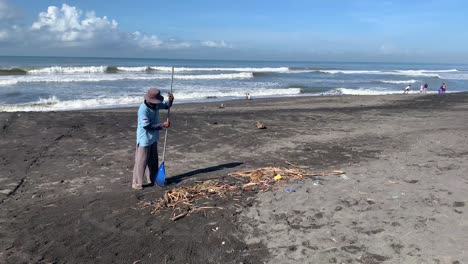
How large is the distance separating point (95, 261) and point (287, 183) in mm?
3178

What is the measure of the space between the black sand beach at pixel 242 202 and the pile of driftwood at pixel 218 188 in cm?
23

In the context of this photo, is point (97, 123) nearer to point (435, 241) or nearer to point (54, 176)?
point (54, 176)

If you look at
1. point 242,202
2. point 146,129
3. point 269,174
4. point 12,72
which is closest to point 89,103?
point 146,129

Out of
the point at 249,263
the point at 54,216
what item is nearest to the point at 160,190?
the point at 54,216

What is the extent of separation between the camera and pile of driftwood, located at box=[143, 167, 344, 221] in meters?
5.77

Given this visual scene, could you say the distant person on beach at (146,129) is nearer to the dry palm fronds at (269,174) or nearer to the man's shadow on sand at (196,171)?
the man's shadow on sand at (196,171)

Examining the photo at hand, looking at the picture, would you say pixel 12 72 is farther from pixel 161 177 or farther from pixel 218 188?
pixel 218 188

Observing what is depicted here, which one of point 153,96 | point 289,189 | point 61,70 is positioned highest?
point 153,96

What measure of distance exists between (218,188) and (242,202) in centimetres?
62

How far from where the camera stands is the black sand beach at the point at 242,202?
15.0 ft

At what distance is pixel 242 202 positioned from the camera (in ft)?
Answer: 19.4

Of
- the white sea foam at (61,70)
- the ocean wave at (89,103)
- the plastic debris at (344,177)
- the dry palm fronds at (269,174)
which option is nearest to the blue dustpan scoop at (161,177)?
the dry palm fronds at (269,174)

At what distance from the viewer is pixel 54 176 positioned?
24.5ft

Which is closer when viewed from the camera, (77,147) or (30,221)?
(30,221)
